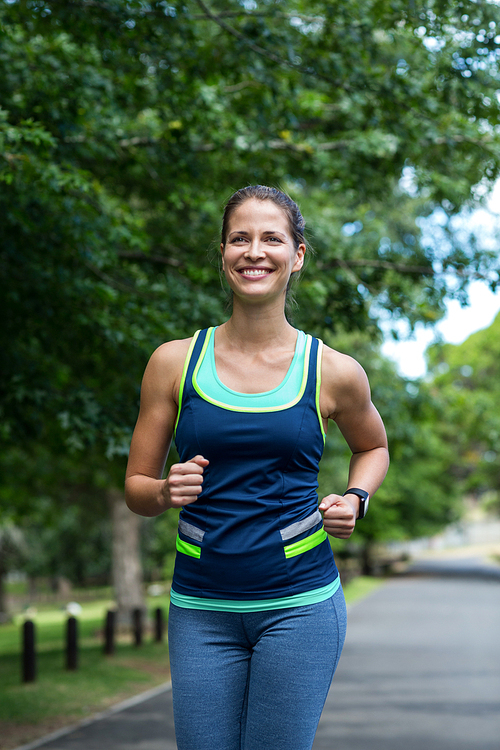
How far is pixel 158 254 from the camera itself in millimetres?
8938

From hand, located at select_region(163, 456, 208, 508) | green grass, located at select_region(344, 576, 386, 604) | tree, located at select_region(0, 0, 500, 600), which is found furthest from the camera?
green grass, located at select_region(344, 576, 386, 604)

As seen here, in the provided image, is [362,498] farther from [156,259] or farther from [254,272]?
[156,259]

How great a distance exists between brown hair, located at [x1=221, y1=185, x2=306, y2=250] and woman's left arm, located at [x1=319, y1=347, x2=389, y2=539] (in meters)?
0.33

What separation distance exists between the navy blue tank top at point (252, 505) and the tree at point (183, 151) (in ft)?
10.9

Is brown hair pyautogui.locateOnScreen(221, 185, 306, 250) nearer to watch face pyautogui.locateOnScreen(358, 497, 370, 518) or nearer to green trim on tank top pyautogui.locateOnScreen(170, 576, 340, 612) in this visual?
watch face pyautogui.locateOnScreen(358, 497, 370, 518)

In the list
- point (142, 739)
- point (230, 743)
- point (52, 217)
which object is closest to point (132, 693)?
point (142, 739)

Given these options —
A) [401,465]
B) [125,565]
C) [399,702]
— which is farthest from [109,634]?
[401,465]

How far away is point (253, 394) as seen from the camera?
2062 millimetres

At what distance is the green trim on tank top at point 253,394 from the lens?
2035 mm

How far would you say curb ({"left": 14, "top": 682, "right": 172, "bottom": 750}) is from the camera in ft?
23.1

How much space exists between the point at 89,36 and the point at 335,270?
120 inches

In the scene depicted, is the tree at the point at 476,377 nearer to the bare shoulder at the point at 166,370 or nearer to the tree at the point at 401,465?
the tree at the point at 401,465

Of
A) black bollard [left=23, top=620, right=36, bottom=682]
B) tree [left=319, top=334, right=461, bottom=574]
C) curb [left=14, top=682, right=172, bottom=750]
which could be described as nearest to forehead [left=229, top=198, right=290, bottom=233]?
curb [left=14, top=682, right=172, bottom=750]

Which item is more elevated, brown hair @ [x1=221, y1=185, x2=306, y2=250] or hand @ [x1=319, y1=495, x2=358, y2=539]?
brown hair @ [x1=221, y1=185, x2=306, y2=250]
